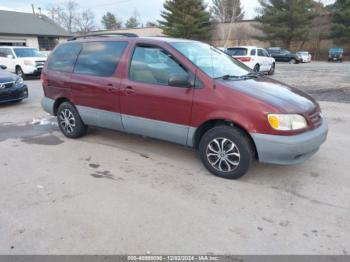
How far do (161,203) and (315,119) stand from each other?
85.9 inches

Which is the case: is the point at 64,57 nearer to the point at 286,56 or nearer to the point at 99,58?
the point at 99,58

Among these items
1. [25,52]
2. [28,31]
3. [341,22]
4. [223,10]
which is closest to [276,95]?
[25,52]

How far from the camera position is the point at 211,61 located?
438 cm

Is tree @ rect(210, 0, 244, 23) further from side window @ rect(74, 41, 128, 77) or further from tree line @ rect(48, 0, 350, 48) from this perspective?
side window @ rect(74, 41, 128, 77)

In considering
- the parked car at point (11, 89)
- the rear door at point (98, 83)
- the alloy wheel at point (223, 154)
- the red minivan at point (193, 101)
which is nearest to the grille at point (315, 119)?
the red minivan at point (193, 101)

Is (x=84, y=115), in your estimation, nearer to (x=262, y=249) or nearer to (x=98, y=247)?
(x=98, y=247)

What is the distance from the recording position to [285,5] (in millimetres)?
39281

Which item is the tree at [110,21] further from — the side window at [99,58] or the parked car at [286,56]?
the side window at [99,58]

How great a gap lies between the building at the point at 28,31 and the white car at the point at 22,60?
1646 centimetres

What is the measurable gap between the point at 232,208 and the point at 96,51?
10.9ft

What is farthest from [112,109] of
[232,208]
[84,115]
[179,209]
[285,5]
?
[285,5]

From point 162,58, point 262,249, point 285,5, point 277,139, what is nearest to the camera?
point 262,249

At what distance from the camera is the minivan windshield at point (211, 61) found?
409 centimetres

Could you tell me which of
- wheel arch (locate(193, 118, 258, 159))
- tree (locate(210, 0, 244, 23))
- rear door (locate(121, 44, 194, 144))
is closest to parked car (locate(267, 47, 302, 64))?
tree (locate(210, 0, 244, 23))
